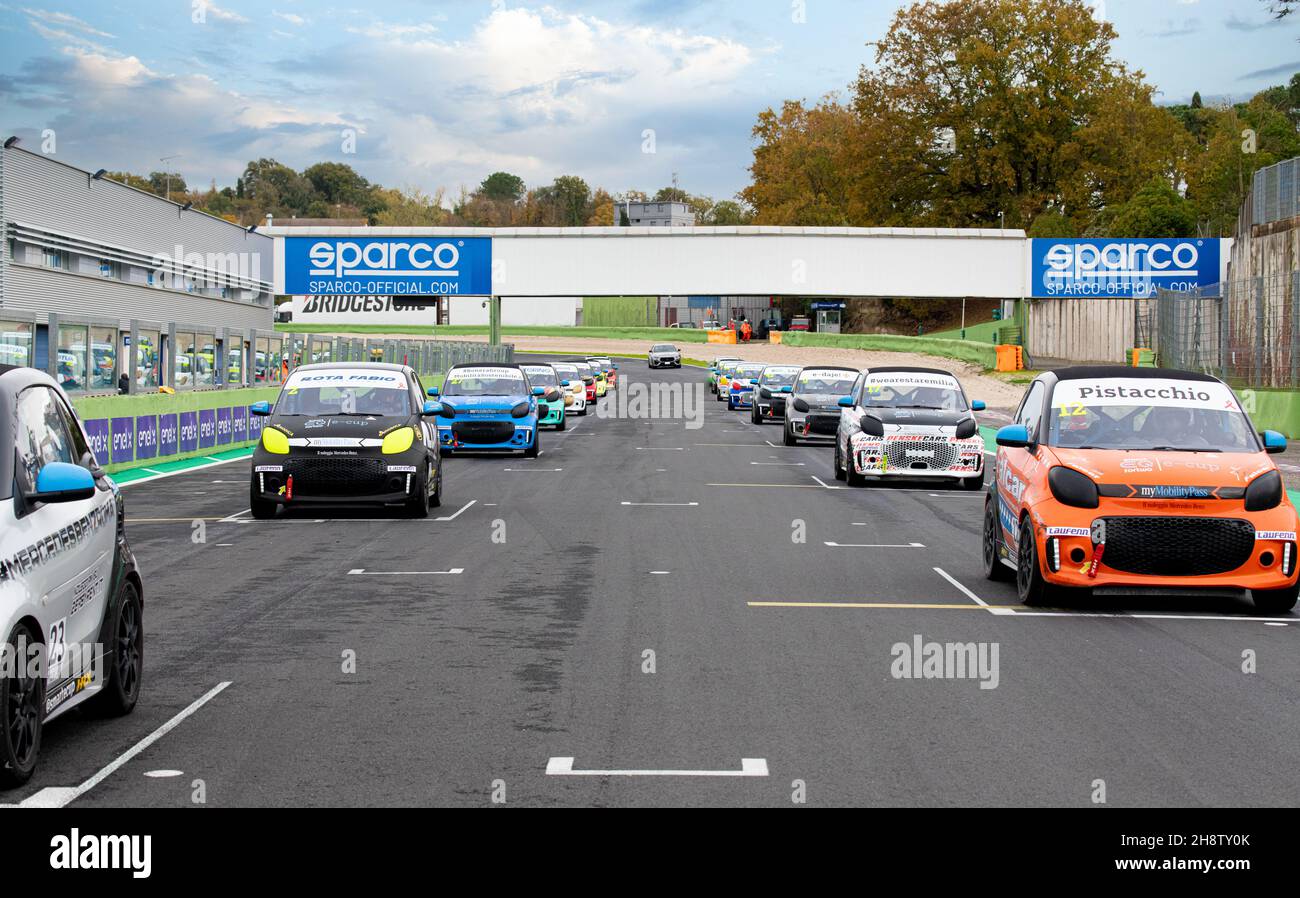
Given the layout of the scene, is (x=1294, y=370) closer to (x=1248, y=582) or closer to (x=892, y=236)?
(x=1248, y=582)

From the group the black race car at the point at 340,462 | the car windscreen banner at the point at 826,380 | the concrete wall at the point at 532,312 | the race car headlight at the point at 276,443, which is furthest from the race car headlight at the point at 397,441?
the concrete wall at the point at 532,312

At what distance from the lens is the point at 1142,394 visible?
41.0 ft

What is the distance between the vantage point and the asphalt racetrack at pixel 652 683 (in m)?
6.67

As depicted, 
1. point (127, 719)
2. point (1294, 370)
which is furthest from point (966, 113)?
point (127, 719)

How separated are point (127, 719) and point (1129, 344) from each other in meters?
64.9

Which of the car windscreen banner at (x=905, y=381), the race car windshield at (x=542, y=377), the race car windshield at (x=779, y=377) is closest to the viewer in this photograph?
the car windscreen banner at (x=905, y=381)

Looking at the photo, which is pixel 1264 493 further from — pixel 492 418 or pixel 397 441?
pixel 492 418

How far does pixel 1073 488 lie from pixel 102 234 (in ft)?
139

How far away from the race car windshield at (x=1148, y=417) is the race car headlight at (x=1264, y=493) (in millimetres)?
553

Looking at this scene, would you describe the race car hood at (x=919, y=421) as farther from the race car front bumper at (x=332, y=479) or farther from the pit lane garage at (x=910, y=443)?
the race car front bumper at (x=332, y=479)

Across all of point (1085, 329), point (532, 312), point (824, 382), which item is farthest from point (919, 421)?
point (532, 312)

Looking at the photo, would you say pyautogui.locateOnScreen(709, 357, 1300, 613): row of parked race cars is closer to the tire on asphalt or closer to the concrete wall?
the tire on asphalt

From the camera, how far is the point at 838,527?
1759 centimetres

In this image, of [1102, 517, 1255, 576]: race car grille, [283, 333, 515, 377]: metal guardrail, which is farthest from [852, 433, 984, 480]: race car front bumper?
[283, 333, 515, 377]: metal guardrail
